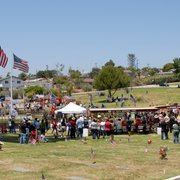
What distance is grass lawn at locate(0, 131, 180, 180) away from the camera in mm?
16470

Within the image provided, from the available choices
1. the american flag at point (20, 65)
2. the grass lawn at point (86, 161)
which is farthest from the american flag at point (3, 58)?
the grass lawn at point (86, 161)

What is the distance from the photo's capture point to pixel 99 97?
321 feet

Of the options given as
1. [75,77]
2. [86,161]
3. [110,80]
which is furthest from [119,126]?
[75,77]

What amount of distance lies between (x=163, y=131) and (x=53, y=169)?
12639mm

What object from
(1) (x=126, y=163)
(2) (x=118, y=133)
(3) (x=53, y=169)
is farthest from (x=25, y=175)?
(2) (x=118, y=133)

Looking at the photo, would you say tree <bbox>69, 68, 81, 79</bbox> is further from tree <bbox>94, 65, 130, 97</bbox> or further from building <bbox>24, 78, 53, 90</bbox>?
tree <bbox>94, 65, 130, 97</bbox>

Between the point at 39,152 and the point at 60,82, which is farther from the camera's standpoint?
the point at 60,82

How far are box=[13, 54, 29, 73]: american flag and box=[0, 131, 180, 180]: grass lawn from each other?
20035 millimetres

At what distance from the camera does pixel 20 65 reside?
45.2 meters

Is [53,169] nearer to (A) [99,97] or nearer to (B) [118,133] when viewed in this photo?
(B) [118,133]

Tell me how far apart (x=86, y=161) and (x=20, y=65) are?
27274 mm

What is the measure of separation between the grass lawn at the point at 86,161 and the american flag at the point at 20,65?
2003cm

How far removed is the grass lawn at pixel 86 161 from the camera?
16.5 meters

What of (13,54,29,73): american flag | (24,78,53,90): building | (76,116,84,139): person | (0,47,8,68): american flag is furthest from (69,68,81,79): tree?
(76,116,84,139): person
